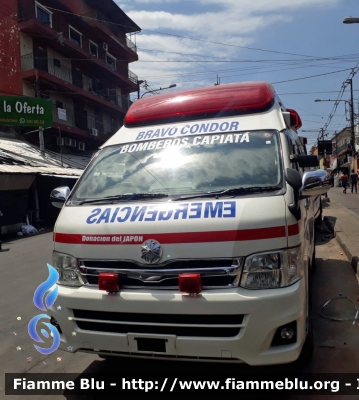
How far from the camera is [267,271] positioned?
2.91 meters

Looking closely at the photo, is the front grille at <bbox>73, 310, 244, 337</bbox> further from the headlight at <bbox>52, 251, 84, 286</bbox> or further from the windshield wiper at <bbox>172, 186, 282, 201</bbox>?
the windshield wiper at <bbox>172, 186, 282, 201</bbox>

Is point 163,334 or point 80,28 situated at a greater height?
point 80,28

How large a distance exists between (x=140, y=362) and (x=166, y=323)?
48.0 inches

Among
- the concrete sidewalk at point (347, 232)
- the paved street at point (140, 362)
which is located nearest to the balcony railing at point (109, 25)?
the concrete sidewalk at point (347, 232)

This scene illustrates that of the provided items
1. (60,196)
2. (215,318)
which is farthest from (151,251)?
(60,196)

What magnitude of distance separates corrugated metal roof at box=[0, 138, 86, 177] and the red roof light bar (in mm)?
11913

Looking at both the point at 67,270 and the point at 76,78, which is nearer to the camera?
the point at 67,270

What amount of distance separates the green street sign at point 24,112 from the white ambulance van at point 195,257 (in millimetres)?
17038

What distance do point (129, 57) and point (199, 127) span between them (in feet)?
121

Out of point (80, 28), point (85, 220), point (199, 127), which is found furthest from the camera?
point (80, 28)

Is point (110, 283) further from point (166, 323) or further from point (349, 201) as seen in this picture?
point (349, 201)

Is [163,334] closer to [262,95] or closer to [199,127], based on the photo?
[199,127]

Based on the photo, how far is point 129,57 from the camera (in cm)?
3841

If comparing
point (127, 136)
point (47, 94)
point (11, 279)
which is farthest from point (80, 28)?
point (127, 136)
